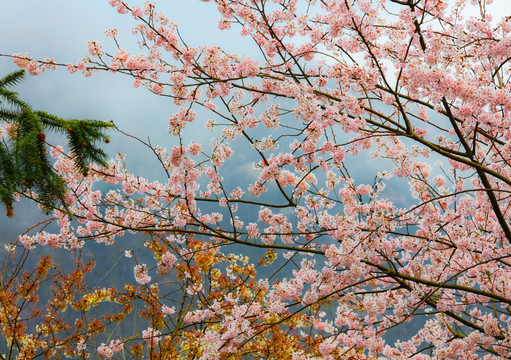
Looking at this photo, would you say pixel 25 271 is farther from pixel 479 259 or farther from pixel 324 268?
pixel 479 259

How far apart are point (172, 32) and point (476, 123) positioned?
3.79 meters

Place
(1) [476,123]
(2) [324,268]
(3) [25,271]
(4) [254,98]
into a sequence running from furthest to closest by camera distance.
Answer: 1. (3) [25,271]
2. (4) [254,98]
3. (2) [324,268]
4. (1) [476,123]

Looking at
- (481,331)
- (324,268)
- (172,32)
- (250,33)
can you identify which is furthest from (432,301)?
(172,32)

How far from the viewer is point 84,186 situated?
17.5ft

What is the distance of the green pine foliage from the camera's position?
16.4 ft

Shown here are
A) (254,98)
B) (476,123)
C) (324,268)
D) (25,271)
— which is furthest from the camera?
(25,271)

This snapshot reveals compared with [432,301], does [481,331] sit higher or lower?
lower

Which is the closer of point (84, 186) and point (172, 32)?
point (172, 32)

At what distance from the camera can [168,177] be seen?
4.97 metres

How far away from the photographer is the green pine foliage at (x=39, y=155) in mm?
5000

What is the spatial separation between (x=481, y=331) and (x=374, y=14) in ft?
14.2

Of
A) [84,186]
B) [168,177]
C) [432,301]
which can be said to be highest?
[84,186]

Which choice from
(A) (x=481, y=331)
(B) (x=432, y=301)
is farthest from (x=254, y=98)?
(A) (x=481, y=331)

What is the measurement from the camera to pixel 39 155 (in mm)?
5125
